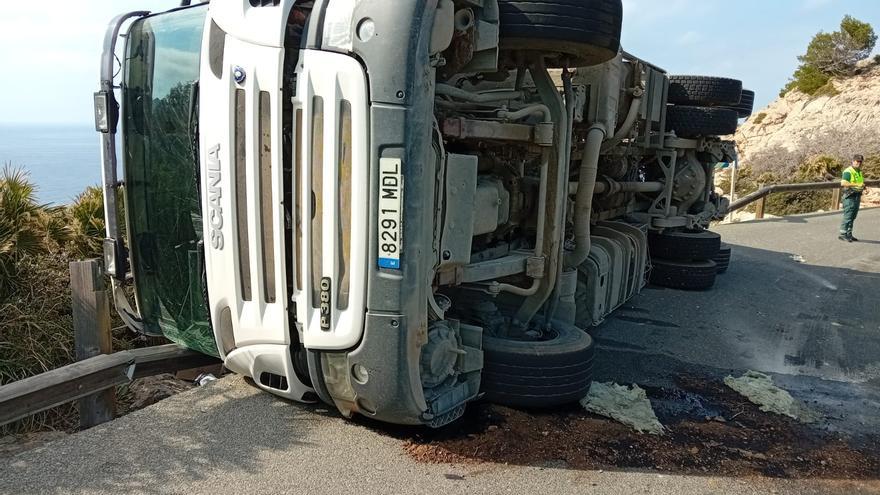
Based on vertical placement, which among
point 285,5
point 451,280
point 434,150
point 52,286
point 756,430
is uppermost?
point 285,5

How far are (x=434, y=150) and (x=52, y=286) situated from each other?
393 cm

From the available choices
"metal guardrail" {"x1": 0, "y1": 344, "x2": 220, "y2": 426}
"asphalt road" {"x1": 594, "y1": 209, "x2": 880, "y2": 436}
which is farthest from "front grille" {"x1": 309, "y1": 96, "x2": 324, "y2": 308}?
"asphalt road" {"x1": 594, "y1": 209, "x2": 880, "y2": 436}

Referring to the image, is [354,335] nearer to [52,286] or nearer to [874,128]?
[52,286]

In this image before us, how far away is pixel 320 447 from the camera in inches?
131

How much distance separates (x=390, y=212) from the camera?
2.97 metres

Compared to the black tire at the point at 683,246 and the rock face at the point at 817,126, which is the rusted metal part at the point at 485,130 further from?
the rock face at the point at 817,126

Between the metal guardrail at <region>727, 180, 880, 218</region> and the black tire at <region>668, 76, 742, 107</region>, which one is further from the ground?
the black tire at <region>668, 76, 742, 107</region>

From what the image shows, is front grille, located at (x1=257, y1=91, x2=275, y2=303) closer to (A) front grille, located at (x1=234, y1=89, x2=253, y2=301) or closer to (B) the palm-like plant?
(A) front grille, located at (x1=234, y1=89, x2=253, y2=301)

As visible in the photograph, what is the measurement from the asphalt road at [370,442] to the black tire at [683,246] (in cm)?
157

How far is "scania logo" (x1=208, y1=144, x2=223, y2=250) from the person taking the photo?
331 cm

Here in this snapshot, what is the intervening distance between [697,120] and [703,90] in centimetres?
37

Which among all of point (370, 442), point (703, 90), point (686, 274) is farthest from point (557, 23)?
point (686, 274)

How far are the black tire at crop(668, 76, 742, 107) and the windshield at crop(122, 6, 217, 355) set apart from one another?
5.76 metres

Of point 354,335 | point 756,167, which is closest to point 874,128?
point 756,167
